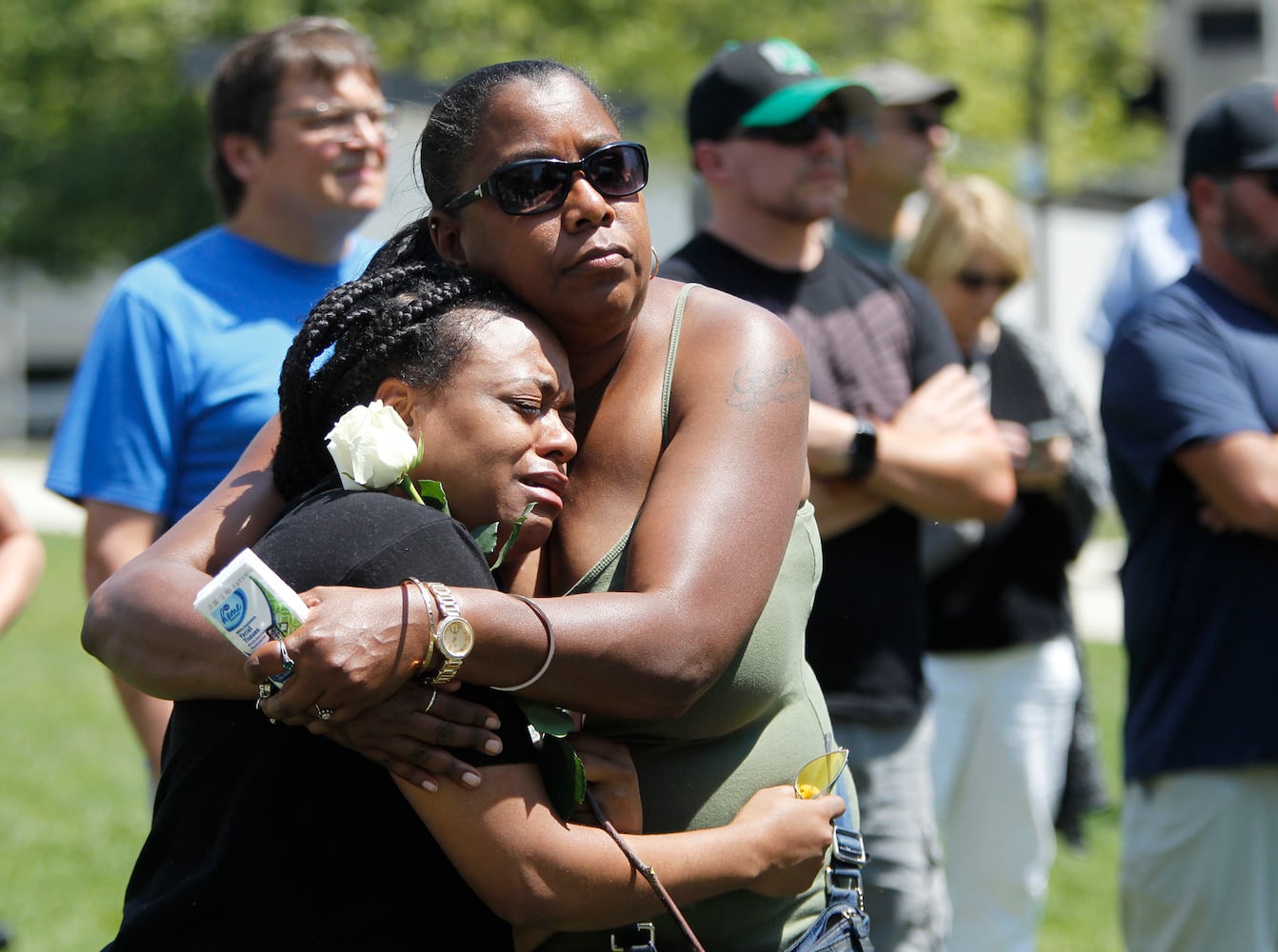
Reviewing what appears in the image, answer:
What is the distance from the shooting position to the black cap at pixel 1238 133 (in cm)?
428

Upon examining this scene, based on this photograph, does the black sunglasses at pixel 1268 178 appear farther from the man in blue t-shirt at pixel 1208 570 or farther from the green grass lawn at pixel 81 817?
the green grass lawn at pixel 81 817

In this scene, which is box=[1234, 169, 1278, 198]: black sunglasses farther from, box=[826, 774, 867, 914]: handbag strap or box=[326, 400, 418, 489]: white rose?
box=[326, 400, 418, 489]: white rose

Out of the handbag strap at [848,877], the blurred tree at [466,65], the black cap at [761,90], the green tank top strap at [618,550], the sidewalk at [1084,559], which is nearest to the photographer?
the green tank top strap at [618,550]

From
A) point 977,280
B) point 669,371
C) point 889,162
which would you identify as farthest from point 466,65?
point 669,371

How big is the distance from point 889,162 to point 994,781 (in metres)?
2.27

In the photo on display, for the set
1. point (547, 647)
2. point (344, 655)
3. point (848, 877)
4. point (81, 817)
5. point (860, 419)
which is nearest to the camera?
point (344, 655)

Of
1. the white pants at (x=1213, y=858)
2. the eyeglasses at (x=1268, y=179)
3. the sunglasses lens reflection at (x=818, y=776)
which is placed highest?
the eyeglasses at (x=1268, y=179)

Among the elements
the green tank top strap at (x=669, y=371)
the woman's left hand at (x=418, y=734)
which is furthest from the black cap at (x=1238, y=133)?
the woman's left hand at (x=418, y=734)

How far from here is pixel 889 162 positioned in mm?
5746

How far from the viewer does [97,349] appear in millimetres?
3863

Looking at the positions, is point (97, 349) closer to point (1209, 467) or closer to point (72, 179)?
point (1209, 467)

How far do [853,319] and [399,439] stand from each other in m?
2.25

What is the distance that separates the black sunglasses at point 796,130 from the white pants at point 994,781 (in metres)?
1.78

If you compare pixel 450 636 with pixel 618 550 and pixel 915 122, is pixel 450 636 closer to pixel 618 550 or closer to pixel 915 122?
pixel 618 550
